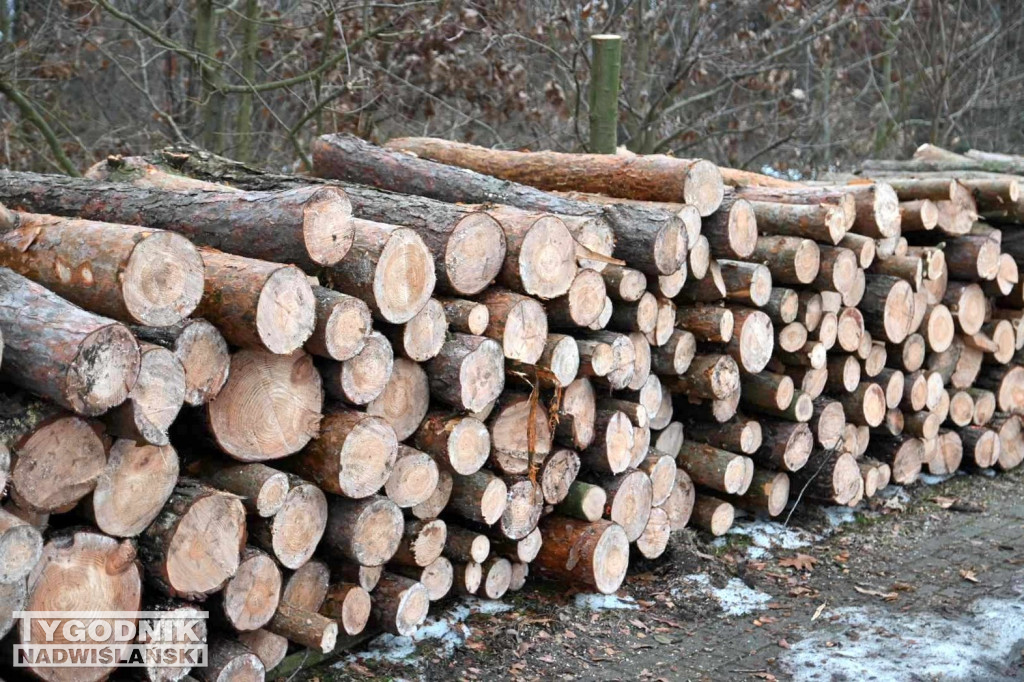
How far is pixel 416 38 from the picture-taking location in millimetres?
8852

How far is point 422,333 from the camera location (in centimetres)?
393

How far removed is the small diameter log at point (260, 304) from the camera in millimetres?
3289

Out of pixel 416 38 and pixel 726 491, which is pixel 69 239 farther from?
pixel 416 38

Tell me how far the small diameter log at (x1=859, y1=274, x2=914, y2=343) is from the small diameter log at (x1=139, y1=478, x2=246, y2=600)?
12.5 ft

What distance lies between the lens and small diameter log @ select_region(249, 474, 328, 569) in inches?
141

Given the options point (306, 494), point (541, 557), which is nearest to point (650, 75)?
point (541, 557)

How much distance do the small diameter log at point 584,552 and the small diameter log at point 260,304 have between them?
1758 millimetres

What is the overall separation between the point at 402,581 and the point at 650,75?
731 cm

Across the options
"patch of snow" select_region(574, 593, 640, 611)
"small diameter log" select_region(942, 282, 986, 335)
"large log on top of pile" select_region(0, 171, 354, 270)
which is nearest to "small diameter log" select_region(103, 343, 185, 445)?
"large log on top of pile" select_region(0, 171, 354, 270)

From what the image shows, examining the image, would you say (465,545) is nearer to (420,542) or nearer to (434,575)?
(434,575)

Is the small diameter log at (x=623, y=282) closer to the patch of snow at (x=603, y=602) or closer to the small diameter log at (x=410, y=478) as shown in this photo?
the small diameter log at (x=410, y=478)

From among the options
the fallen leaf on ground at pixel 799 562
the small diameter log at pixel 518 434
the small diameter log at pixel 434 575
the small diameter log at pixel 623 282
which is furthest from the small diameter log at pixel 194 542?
the fallen leaf on ground at pixel 799 562

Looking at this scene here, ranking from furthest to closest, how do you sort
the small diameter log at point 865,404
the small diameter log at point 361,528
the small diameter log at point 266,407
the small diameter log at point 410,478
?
the small diameter log at point 865,404
the small diameter log at point 410,478
the small diameter log at point 361,528
the small diameter log at point 266,407

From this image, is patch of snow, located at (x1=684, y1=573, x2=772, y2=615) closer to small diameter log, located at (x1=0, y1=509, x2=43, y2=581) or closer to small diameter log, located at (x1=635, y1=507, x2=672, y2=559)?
small diameter log, located at (x1=635, y1=507, x2=672, y2=559)
